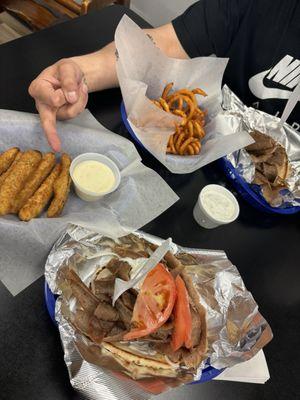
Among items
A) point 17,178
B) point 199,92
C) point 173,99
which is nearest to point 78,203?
point 17,178

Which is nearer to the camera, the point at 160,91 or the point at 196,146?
the point at 196,146

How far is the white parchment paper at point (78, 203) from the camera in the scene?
917mm

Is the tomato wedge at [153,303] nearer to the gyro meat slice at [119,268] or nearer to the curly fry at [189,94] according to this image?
the gyro meat slice at [119,268]

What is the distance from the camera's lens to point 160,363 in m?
0.80

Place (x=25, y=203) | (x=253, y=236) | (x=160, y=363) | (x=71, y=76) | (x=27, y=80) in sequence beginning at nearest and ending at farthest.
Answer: (x=160, y=363) < (x=25, y=203) < (x=71, y=76) < (x=253, y=236) < (x=27, y=80)

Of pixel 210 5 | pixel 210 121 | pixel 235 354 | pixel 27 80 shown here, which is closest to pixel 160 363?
pixel 235 354

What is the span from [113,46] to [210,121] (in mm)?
494

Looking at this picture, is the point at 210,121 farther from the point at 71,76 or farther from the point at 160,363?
the point at 160,363

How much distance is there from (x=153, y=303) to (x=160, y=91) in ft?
3.20

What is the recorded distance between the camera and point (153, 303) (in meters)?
0.82

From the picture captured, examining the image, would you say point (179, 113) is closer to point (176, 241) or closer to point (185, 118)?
point (185, 118)

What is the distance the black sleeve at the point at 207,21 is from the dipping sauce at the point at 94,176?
31.3 inches

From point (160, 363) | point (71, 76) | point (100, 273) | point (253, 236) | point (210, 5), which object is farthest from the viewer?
point (210, 5)

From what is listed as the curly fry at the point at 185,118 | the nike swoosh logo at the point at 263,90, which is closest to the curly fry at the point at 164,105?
the curly fry at the point at 185,118
